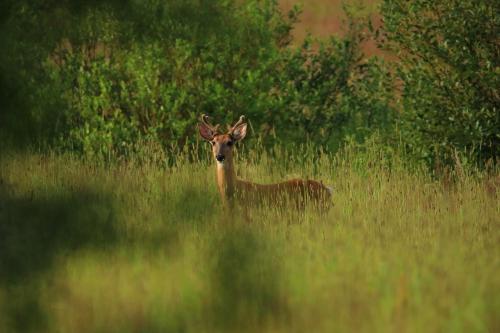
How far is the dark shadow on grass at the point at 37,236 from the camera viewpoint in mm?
6820

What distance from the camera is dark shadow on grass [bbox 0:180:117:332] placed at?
22.4 feet

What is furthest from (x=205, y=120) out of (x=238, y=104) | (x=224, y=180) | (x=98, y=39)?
(x=98, y=39)

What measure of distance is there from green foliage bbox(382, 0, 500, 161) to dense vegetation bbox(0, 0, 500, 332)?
1.0 inches

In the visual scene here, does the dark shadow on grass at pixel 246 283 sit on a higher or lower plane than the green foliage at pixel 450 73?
lower

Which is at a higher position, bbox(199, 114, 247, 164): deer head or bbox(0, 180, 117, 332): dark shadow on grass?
bbox(199, 114, 247, 164): deer head

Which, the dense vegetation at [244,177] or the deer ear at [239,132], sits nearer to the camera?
the dense vegetation at [244,177]

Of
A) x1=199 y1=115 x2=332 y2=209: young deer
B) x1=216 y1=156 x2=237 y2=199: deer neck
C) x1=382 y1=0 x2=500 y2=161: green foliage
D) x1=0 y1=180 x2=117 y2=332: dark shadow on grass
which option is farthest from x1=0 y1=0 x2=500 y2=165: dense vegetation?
x1=216 y1=156 x2=237 y2=199: deer neck

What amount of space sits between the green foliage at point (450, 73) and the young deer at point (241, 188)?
81.2 inches

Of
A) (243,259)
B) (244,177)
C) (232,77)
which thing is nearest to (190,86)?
(232,77)

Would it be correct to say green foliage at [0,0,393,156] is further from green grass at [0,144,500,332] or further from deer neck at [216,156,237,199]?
deer neck at [216,156,237,199]

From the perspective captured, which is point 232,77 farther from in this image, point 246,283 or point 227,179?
point 246,283

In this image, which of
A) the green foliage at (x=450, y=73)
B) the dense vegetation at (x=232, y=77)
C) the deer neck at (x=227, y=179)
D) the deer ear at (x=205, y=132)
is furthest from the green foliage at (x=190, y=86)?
the deer neck at (x=227, y=179)

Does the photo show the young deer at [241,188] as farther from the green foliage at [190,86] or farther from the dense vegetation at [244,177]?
the green foliage at [190,86]

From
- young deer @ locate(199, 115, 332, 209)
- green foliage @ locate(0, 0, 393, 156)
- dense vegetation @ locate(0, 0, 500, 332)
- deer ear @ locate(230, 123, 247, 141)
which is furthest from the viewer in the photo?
green foliage @ locate(0, 0, 393, 156)
